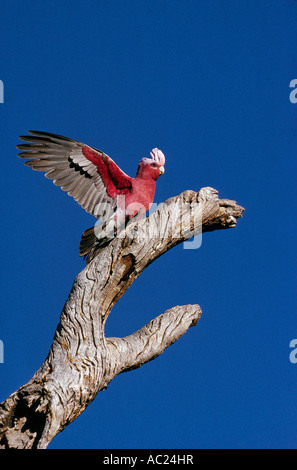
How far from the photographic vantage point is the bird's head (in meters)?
8.17

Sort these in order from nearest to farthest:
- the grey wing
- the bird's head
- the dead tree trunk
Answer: the dead tree trunk
the grey wing
the bird's head

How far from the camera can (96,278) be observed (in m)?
5.96

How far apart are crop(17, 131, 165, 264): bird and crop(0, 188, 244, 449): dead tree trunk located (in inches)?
64.2

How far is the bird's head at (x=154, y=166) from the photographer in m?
8.17

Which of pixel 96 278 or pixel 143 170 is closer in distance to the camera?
pixel 96 278

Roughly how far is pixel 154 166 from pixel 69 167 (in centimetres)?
125

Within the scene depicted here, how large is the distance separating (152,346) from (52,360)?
1114 millimetres

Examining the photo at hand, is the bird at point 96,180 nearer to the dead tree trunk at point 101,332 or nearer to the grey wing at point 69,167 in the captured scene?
the grey wing at point 69,167

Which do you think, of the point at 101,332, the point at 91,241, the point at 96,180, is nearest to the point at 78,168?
the point at 96,180

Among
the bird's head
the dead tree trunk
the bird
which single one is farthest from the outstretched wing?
the dead tree trunk

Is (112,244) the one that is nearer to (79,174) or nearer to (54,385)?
(54,385)

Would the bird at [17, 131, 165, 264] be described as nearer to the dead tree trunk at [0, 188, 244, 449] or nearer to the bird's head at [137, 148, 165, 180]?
the bird's head at [137, 148, 165, 180]
